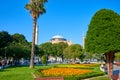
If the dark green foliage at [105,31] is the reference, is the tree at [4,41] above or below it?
above

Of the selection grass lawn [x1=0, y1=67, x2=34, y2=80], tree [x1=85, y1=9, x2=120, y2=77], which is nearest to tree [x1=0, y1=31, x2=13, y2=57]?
grass lawn [x1=0, y1=67, x2=34, y2=80]

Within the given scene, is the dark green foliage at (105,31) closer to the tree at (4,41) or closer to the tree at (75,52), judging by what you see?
the tree at (4,41)

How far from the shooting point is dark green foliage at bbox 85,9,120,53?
2378cm

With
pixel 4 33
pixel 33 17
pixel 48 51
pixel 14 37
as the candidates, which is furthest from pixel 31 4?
pixel 48 51

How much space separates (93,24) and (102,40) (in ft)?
5.32

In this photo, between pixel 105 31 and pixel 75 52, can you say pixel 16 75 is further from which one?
pixel 75 52

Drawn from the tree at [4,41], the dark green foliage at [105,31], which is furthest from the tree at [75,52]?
the dark green foliage at [105,31]

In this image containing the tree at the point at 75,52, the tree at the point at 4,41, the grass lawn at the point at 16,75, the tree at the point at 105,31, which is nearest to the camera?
the grass lawn at the point at 16,75

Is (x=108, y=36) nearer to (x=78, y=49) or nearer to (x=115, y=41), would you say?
(x=115, y=41)

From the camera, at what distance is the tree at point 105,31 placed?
23.8 meters

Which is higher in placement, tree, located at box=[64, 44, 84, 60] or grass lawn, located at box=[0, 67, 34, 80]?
tree, located at box=[64, 44, 84, 60]

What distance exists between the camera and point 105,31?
23.9 metres

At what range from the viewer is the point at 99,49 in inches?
958

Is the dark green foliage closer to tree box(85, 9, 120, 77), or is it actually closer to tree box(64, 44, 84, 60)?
tree box(85, 9, 120, 77)
